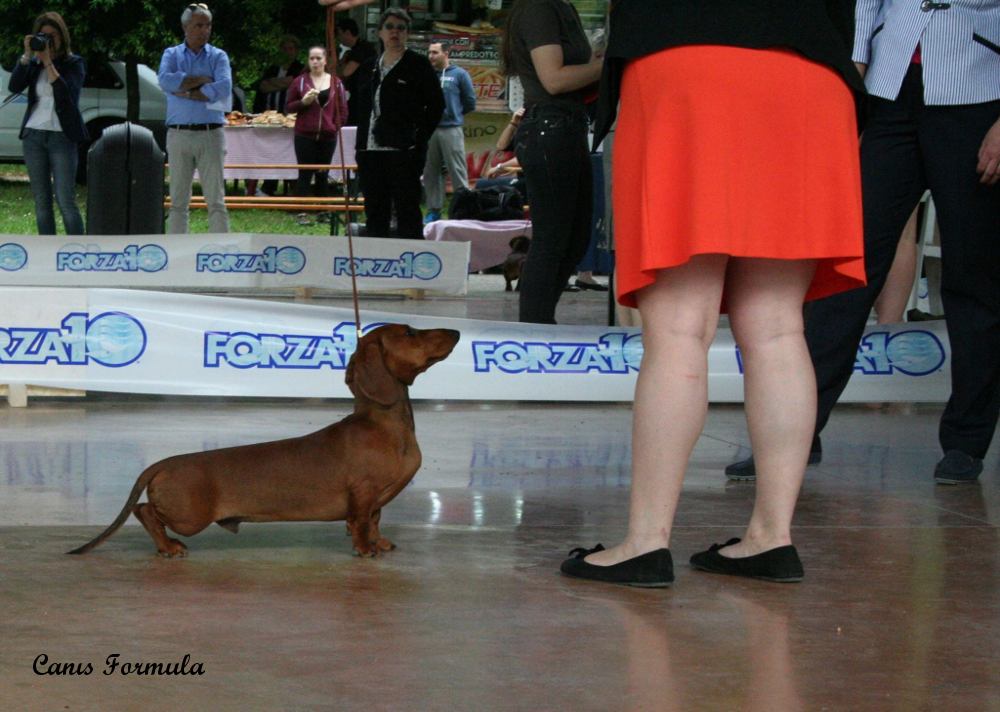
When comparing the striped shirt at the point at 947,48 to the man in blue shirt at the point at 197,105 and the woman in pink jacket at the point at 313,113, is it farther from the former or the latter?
the woman in pink jacket at the point at 313,113

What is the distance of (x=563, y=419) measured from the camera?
5574mm

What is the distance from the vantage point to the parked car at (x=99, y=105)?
2111 cm

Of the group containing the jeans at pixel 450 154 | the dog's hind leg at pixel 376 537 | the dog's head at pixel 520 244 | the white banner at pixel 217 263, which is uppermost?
the jeans at pixel 450 154

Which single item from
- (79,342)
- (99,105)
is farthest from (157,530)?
(99,105)

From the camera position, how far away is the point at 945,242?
173 inches

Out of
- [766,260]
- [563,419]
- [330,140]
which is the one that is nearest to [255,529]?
[766,260]

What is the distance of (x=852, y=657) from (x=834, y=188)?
36.6 inches

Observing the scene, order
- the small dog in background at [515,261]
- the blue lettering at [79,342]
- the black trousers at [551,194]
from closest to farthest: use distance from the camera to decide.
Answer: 1. the blue lettering at [79,342]
2. the black trousers at [551,194]
3. the small dog in background at [515,261]

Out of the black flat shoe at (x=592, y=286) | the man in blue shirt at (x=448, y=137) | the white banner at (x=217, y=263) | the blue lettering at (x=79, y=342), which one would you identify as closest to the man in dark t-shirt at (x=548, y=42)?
the blue lettering at (x=79, y=342)

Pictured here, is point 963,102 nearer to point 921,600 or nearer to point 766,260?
point 766,260

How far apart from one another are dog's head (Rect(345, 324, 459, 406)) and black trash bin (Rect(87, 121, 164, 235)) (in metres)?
9.31

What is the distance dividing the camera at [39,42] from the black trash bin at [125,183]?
44.8 inches

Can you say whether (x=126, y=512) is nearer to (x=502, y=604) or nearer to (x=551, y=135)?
(x=502, y=604)

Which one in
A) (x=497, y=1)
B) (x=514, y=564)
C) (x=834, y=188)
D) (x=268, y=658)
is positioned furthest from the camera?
(x=497, y=1)
